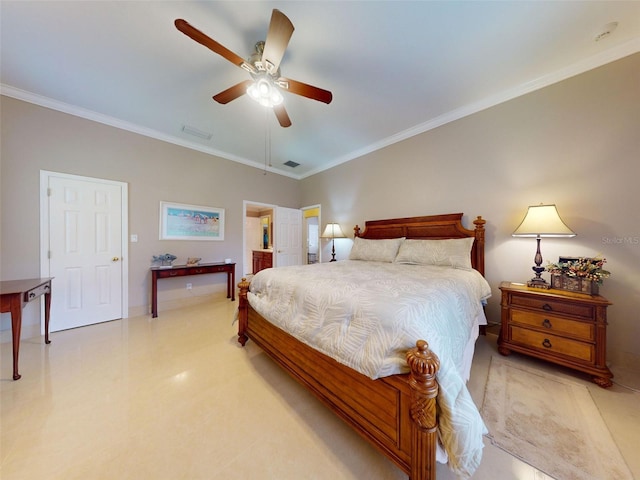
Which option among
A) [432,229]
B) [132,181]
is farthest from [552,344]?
[132,181]

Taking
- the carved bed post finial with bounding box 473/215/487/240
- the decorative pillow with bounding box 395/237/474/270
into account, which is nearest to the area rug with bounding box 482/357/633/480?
the decorative pillow with bounding box 395/237/474/270

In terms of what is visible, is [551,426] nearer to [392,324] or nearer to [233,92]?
[392,324]

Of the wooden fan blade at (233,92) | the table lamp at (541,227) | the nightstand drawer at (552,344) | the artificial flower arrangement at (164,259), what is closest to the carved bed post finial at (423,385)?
the nightstand drawer at (552,344)

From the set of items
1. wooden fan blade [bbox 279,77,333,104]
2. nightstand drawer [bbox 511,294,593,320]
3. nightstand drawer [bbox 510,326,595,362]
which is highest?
wooden fan blade [bbox 279,77,333,104]

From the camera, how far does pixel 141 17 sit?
1.76 meters

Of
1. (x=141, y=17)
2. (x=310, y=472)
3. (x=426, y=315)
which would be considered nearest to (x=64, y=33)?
(x=141, y=17)

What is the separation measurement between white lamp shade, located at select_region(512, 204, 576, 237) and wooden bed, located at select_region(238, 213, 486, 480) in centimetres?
211

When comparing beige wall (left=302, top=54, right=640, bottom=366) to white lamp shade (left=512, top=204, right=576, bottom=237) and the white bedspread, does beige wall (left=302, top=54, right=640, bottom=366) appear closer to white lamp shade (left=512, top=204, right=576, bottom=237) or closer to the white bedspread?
white lamp shade (left=512, top=204, right=576, bottom=237)

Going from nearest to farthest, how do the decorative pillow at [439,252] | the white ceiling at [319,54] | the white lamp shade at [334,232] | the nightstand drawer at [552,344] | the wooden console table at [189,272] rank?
the white ceiling at [319,54] < the nightstand drawer at [552,344] < the decorative pillow at [439,252] < the wooden console table at [189,272] < the white lamp shade at [334,232]

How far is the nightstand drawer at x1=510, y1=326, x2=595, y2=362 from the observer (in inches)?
71.4

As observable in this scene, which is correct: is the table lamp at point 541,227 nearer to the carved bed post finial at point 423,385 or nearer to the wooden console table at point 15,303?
the carved bed post finial at point 423,385

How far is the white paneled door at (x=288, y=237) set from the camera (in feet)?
17.2

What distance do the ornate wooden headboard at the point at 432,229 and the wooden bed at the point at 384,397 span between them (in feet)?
7.81

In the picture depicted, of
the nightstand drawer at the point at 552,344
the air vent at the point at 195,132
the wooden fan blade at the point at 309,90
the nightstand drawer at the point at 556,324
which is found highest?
the air vent at the point at 195,132
